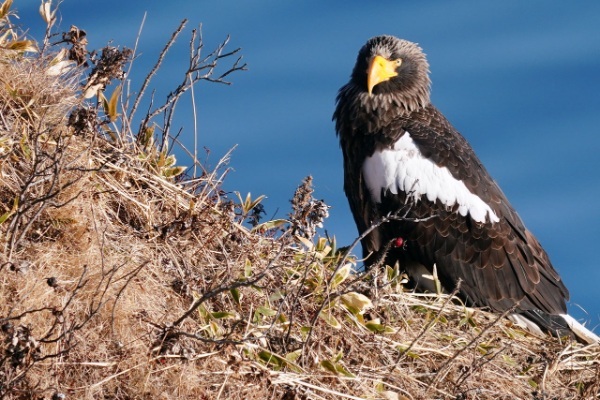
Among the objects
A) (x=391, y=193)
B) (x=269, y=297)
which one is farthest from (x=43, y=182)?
(x=391, y=193)

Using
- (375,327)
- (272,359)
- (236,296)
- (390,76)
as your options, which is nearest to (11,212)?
(236,296)

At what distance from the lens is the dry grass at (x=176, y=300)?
14.9 ft

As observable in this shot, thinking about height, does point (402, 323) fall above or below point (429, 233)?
below

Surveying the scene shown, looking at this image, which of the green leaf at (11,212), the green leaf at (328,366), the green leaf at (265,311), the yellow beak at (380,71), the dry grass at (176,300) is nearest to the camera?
the dry grass at (176,300)

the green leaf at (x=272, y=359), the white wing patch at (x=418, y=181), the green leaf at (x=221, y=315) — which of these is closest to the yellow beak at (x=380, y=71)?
the white wing patch at (x=418, y=181)

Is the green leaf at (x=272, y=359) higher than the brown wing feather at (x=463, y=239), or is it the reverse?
the brown wing feather at (x=463, y=239)

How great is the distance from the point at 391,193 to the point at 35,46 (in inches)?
111

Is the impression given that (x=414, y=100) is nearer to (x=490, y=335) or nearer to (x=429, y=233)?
(x=429, y=233)

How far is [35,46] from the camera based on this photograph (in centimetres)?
634

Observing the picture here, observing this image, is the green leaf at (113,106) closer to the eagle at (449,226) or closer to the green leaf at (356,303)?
the green leaf at (356,303)

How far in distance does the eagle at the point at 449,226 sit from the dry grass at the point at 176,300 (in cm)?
40

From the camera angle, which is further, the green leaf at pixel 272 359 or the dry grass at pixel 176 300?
the green leaf at pixel 272 359

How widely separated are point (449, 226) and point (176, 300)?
2.86 metres

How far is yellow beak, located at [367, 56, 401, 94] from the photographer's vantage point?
7895 mm
